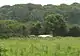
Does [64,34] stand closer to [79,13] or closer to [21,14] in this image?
[79,13]

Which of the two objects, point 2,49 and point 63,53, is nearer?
point 2,49

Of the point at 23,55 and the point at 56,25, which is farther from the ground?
the point at 23,55

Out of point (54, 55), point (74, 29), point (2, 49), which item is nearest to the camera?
point (2, 49)

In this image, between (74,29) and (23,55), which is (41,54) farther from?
(74,29)

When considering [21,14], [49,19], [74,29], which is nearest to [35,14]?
[21,14]

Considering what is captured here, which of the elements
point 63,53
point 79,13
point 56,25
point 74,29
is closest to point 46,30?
point 56,25

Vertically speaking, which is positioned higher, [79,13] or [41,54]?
[41,54]

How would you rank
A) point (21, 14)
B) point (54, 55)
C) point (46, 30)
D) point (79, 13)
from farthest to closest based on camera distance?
point (21, 14)
point (79, 13)
point (46, 30)
point (54, 55)

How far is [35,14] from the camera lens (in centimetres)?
13650

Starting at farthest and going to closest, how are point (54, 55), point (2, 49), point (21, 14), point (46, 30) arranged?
point (21, 14)
point (46, 30)
point (54, 55)
point (2, 49)

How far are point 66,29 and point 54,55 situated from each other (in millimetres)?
71313

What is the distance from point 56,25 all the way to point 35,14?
53.3m

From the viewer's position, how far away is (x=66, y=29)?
81.1 meters

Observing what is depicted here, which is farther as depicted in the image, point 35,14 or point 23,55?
point 35,14
